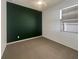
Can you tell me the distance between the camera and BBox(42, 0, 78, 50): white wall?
136 inches

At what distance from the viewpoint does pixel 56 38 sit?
4.58 metres

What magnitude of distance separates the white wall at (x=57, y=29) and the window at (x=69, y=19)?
0.20 meters

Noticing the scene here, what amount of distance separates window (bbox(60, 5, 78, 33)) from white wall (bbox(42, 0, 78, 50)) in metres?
0.20

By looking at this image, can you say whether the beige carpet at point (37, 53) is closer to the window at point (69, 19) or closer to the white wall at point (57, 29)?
the white wall at point (57, 29)

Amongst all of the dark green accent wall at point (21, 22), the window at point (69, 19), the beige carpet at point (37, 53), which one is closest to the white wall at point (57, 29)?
the window at point (69, 19)

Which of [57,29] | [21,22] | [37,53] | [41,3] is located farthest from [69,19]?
[21,22]

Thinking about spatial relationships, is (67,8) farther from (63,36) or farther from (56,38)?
(56,38)

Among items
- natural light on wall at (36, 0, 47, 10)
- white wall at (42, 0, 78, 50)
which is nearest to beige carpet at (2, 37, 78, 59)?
white wall at (42, 0, 78, 50)

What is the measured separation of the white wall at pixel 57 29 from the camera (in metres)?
3.45

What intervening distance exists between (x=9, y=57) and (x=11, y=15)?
232cm

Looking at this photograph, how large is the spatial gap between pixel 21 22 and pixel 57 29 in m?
2.25

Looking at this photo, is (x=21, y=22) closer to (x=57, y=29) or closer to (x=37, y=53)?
(x=57, y=29)

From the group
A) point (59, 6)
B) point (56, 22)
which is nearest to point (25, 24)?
point (56, 22)

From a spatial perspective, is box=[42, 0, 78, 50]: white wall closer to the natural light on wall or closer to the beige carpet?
the beige carpet
